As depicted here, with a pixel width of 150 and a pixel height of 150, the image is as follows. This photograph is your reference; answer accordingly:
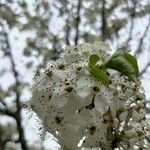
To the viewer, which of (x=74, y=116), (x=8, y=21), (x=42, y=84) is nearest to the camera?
(x=74, y=116)

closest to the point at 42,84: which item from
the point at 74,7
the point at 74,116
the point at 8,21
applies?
the point at 74,116

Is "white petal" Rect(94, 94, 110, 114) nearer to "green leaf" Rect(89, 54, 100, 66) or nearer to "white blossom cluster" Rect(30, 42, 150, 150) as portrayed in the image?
"white blossom cluster" Rect(30, 42, 150, 150)

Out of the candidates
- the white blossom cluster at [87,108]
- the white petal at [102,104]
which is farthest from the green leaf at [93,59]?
the white petal at [102,104]

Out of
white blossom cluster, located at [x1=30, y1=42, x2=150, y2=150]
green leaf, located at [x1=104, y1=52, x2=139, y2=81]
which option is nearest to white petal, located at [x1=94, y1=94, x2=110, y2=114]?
white blossom cluster, located at [x1=30, y1=42, x2=150, y2=150]

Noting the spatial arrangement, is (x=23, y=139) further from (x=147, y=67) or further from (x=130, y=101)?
(x=130, y=101)

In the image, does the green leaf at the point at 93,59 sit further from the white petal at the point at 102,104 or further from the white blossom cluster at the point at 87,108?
the white petal at the point at 102,104
